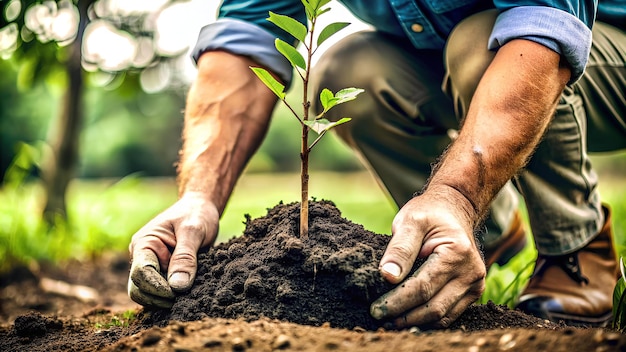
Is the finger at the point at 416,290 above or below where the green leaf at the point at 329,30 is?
below

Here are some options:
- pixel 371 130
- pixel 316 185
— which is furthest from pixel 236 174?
pixel 316 185

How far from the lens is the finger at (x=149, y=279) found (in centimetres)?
159

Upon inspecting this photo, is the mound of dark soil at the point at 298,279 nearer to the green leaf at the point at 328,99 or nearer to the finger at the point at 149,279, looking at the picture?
the finger at the point at 149,279

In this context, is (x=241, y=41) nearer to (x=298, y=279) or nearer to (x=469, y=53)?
(x=469, y=53)

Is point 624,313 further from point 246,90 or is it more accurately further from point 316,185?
point 316,185

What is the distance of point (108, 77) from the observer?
4.28m

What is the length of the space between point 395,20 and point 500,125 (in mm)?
978

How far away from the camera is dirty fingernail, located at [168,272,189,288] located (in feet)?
5.27

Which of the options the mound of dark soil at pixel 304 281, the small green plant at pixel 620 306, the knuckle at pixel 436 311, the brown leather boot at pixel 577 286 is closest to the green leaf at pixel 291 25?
the mound of dark soil at pixel 304 281

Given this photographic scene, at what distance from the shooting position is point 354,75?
8.23 feet

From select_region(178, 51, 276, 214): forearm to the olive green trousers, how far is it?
0.45m

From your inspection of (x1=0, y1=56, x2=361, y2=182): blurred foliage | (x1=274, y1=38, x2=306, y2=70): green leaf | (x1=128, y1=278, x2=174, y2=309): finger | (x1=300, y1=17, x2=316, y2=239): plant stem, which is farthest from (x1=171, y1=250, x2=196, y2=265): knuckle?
(x1=0, y1=56, x2=361, y2=182): blurred foliage

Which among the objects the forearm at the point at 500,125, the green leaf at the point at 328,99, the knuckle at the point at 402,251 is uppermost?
the green leaf at the point at 328,99

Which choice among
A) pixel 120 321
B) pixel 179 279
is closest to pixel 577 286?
pixel 179 279
